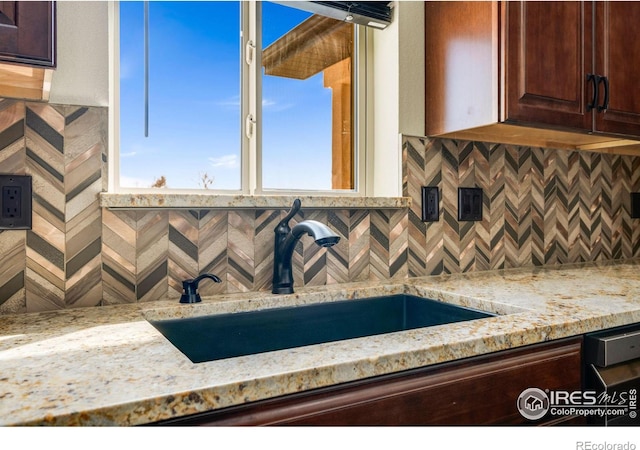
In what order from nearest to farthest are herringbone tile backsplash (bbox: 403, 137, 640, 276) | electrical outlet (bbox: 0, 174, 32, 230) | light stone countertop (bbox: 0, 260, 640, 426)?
light stone countertop (bbox: 0, 260, 640, 426)
electrical outlet (bbox: 0, 174, 32, 230)
herringbone tile backsplash (bbox: 403, 137, 640, 276)

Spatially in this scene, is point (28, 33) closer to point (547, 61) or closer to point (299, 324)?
point (299, 324)

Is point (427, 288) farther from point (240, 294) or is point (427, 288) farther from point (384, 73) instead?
point (384, 73)

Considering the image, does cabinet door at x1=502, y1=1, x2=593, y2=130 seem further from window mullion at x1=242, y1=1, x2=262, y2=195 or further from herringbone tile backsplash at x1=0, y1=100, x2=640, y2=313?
window mullion at x1=242, y1=1, x2=262, y2=195

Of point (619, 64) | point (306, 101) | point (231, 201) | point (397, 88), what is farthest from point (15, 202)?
point (619, 64)

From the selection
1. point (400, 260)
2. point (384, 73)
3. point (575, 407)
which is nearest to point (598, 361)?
point (575, 407)

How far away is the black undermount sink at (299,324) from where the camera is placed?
1.16 m

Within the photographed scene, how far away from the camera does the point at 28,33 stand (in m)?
0.78

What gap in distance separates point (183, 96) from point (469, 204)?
111 centimetres

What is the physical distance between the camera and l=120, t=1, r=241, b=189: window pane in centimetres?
136

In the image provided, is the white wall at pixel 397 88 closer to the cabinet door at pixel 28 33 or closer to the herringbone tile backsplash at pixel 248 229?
the herringbone tile backsplash at pixel 248 229

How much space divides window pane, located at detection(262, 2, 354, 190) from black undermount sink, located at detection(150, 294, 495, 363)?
46 cm

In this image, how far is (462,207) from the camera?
5.90ft

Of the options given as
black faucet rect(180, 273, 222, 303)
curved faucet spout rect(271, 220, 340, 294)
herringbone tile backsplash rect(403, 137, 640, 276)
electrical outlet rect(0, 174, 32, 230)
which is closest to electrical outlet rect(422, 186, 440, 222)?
herringbone tile backsplash rect(403, 137, 640, 276)

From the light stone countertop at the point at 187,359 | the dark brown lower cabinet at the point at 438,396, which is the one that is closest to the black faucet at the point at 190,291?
the light stone countertop at the point at 187,359
